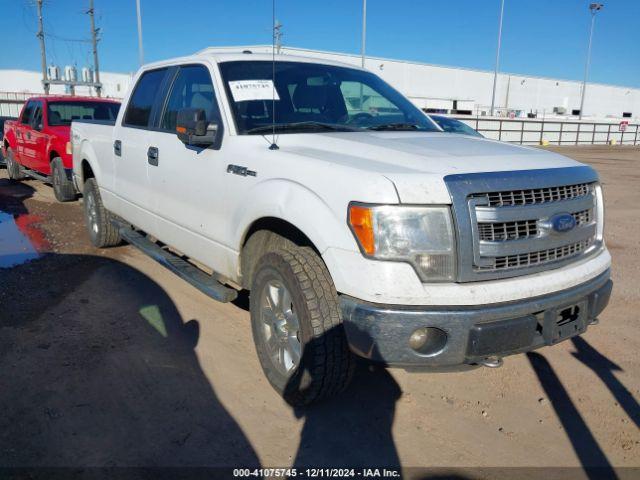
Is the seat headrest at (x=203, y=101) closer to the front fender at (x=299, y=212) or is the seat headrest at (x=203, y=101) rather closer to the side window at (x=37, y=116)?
the front fender at (x=299, y=212)

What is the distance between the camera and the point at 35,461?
103 inches

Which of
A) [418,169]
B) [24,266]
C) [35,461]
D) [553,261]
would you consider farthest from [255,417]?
[24,266]

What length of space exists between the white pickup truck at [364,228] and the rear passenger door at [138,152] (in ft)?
1.92

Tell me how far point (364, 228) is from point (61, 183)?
8.12 meters

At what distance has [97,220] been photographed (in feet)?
20.6

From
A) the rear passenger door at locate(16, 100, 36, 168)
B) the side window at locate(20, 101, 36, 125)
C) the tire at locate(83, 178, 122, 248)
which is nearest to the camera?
the tire at locate(83, 178, 122, 248)

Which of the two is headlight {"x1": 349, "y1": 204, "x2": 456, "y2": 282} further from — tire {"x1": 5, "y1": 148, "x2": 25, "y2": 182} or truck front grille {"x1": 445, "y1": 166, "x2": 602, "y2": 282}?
tire {"x1": 5, "y1": 148, "x2": 25, "y2": 182}

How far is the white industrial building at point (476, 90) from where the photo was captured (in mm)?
63181

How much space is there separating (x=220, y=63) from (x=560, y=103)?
86847 mm

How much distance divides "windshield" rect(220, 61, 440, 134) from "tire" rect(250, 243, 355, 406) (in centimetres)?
106

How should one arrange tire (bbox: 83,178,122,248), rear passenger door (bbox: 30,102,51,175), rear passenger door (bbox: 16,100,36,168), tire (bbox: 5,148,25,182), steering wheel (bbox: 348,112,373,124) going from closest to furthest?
steering wheel (bbox: 348,112,373,124) → tire (bbox: 83,178,122,248) → rear passenger door (bbox: 30,102,51,175) → rear passenger door (bbox: 16,100,36,168) → tire (bbox: 5,148,25,182)

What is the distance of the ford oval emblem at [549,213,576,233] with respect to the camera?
9.11 ft

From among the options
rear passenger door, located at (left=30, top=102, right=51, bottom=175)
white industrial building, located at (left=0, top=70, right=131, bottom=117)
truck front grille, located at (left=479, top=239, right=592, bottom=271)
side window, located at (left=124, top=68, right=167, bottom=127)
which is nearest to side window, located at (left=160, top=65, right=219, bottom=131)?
side window, located at (left=124, top=68, right=167, bottom=127)

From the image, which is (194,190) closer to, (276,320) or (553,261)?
(276,320)
